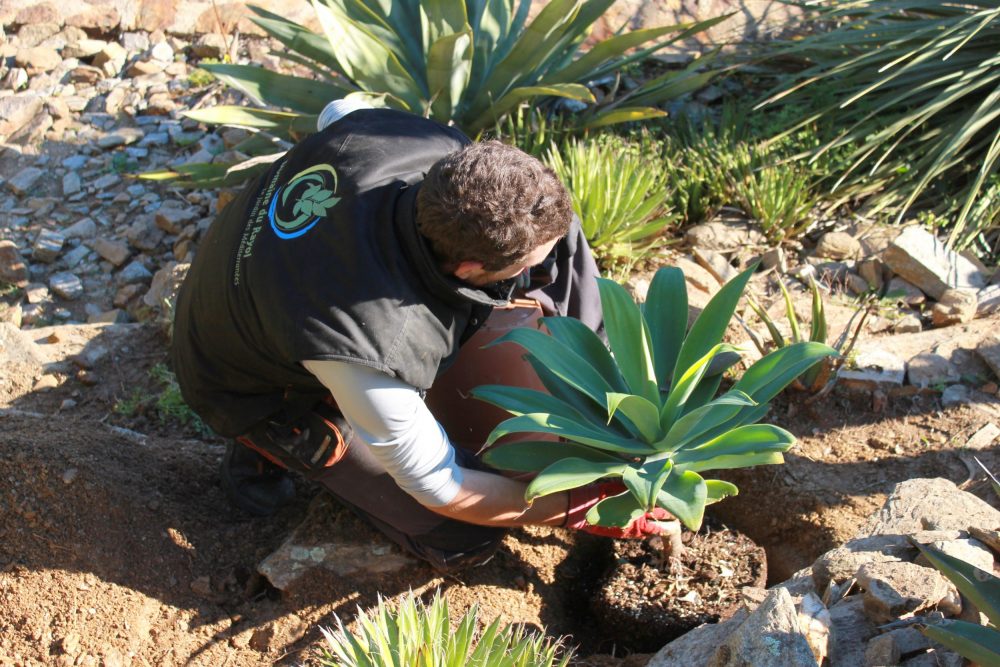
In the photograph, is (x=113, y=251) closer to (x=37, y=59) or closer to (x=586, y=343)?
(x=37, y=59)

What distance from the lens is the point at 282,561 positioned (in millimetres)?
2807

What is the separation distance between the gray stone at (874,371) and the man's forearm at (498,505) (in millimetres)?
1352

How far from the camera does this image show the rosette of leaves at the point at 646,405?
7.21ft

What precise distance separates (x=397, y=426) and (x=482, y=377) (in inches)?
25.6

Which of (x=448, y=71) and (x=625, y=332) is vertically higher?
(x=448, y=71)

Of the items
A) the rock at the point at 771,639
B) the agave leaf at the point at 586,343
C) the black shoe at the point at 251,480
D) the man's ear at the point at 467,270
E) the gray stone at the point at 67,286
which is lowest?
the black shoe at the point at 251,480

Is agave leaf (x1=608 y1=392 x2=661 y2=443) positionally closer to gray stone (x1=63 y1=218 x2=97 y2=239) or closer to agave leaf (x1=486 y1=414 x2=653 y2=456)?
agave leaf (x1=486 y1=414 x2=653 y2=456)

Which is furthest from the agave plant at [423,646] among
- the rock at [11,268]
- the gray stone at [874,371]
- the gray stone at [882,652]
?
the rock at [11,268]

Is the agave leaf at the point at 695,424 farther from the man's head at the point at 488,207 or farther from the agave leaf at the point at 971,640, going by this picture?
the agave leaf at the point at 971,640

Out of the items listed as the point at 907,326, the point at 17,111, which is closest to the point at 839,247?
the point at 907,326

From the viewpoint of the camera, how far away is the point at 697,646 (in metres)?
2.29

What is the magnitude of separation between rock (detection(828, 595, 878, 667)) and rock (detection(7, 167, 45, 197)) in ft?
14.5

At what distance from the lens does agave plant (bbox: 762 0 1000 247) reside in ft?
12.9

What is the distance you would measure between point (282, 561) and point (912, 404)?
2.18 meters
